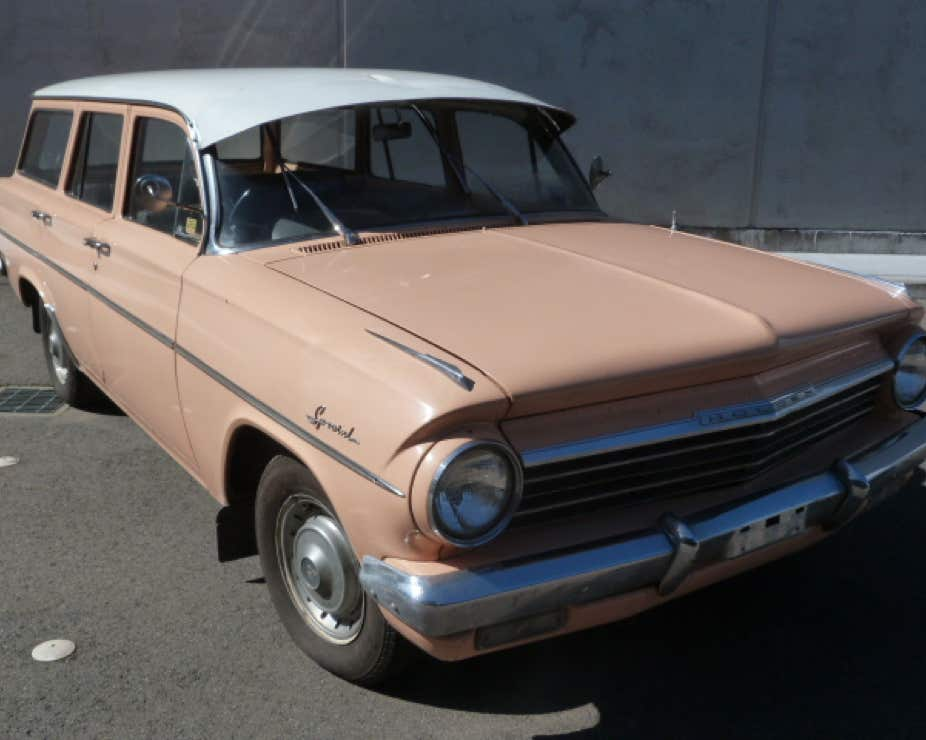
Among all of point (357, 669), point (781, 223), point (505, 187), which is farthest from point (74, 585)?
point (781, 223)

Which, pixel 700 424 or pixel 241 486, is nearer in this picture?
pixel 700 424

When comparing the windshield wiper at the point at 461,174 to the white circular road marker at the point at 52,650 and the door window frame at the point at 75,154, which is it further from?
the white circular road marker at the point at 52,650

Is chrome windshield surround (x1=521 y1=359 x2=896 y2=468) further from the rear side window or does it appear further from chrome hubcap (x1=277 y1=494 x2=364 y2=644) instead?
the rear side window

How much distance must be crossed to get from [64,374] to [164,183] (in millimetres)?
1907

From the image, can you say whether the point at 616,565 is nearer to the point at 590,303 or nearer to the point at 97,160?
the point at 590,303

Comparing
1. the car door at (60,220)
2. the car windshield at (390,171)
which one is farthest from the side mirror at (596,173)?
the car door at (60,220)

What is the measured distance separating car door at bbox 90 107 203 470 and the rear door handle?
0.72 metres

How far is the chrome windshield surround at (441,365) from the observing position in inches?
91.6

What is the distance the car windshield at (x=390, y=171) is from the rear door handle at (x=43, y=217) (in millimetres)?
1488

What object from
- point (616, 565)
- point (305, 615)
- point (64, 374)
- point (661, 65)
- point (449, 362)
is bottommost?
point (305, 615)

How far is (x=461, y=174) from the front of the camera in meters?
A: 3.88

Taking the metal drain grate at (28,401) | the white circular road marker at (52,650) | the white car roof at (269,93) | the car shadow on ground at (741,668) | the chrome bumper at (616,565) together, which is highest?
the white car roof at (269,93)

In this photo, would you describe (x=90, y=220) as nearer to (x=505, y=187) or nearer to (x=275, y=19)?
(x=505, y=187)

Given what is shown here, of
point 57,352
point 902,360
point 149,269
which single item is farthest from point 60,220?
point 902,360
